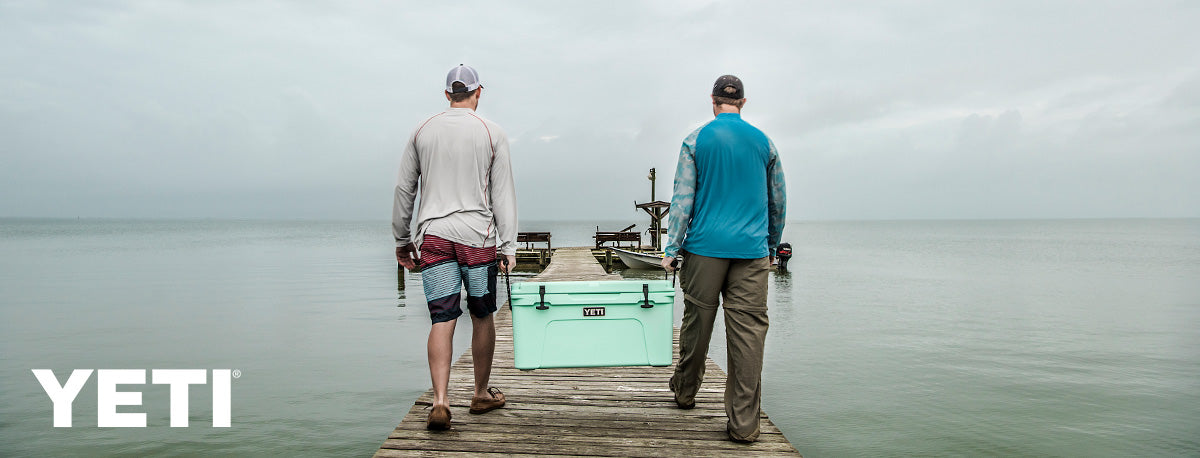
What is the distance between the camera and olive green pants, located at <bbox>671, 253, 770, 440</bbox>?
2996 mm

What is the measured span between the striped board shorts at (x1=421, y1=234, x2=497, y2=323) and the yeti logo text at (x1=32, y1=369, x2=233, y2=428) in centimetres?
498

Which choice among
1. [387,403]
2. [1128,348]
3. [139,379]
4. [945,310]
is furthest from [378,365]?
[945,310]

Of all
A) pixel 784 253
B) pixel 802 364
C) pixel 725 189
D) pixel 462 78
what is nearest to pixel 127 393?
pixel 462 78

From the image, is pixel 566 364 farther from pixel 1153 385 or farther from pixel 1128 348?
pixel 1128 348

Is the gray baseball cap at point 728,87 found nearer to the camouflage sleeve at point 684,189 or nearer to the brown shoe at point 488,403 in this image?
the camouflage sleeve at point 684,189

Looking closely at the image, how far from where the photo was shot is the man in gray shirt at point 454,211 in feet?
9.93

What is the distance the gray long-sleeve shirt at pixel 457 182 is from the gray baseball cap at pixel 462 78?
0.44ft

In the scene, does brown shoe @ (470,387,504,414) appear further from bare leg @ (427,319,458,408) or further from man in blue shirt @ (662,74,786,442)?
man in blue shirt @ (662,74,786,442)

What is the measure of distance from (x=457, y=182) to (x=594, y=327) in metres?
1.18

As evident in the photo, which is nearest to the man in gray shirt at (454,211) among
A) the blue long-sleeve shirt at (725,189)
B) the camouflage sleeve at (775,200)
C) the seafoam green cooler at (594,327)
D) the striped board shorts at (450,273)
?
the striped board shorts at (450,273)

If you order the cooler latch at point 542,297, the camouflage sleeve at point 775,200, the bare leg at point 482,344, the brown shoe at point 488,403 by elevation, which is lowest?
the brown shoe at point 488,403

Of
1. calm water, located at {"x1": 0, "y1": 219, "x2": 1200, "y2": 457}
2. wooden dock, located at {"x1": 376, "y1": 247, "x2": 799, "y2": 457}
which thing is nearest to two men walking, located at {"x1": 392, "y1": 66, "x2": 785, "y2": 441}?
wooden dock, located at {"x1": 376, "y1": 247, "x2": 799, "y2": 457}

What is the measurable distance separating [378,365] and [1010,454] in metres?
8.20

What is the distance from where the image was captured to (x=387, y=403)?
24.3ft
